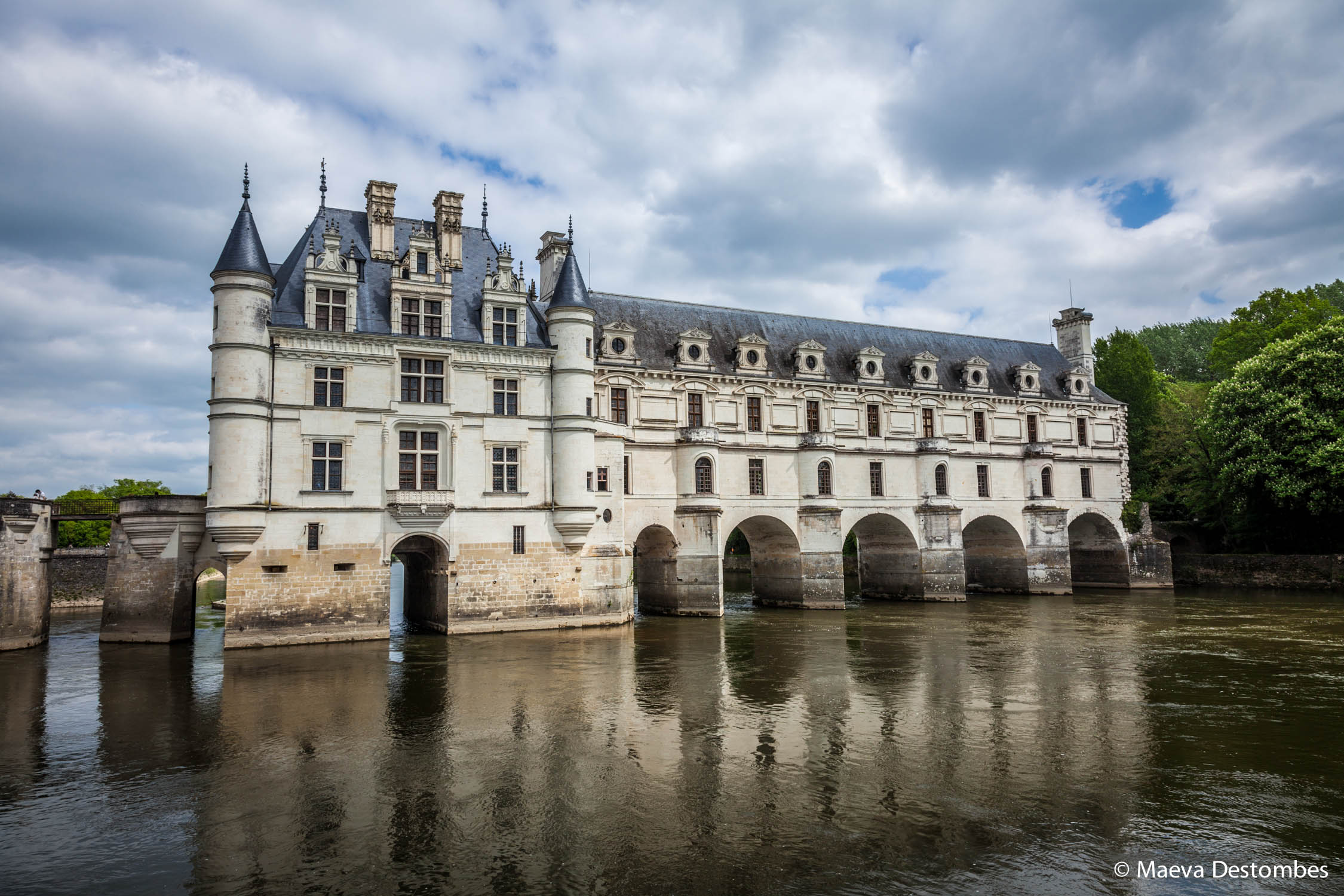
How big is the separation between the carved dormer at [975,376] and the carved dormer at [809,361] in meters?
10.2

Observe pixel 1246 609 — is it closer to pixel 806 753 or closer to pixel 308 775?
pixel 806 753

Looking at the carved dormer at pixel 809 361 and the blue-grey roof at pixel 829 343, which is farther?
the carved dormer at pixel 809 361

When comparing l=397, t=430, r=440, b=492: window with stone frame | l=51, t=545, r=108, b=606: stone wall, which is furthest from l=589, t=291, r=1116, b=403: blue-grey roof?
l=51, t=545, r=108, b=606: stone wall

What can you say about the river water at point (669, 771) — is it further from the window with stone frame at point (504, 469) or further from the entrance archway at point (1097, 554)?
the entrance archway at point (1097, 554)

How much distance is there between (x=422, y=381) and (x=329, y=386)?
3.28m

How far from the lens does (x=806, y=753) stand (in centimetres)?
1475

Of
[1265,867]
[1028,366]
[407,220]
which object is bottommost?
[1265,867]

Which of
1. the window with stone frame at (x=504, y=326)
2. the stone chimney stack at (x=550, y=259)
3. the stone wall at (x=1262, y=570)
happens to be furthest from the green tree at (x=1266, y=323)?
the window with stone frame at (x=504, y=326)

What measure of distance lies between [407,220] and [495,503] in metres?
12.6

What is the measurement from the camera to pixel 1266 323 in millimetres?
56719

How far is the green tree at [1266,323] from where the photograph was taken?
52.3m

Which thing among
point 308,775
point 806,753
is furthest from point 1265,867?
point 308,775

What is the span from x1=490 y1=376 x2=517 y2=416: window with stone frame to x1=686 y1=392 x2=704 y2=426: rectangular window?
9335mm

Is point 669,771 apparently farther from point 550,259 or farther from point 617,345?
point 550,259
